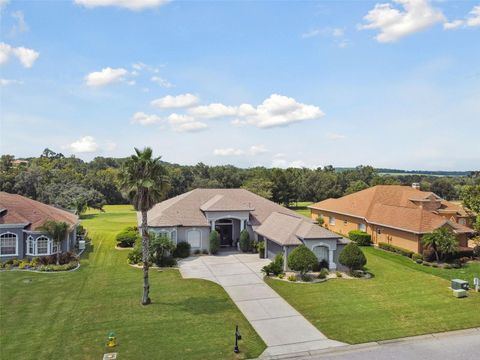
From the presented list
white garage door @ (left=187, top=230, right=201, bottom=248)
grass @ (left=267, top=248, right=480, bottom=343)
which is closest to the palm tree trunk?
grass @ (left=267, top=248, right=480, bottom=343)

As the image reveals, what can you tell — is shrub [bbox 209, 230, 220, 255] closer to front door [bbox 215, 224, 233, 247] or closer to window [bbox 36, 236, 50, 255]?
front door [bbox 215, 224, 233, 247]

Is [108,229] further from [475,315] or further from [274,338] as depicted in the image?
[475,315]

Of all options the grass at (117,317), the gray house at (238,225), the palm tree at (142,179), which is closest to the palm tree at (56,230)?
the grass at (117,317)

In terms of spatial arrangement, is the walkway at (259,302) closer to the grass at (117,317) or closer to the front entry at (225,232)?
the grass at (117,317)

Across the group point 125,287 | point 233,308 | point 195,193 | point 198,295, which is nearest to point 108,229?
point 195,193

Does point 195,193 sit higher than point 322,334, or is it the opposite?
point 195,193

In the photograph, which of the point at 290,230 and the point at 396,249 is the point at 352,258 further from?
the point at 396,249
